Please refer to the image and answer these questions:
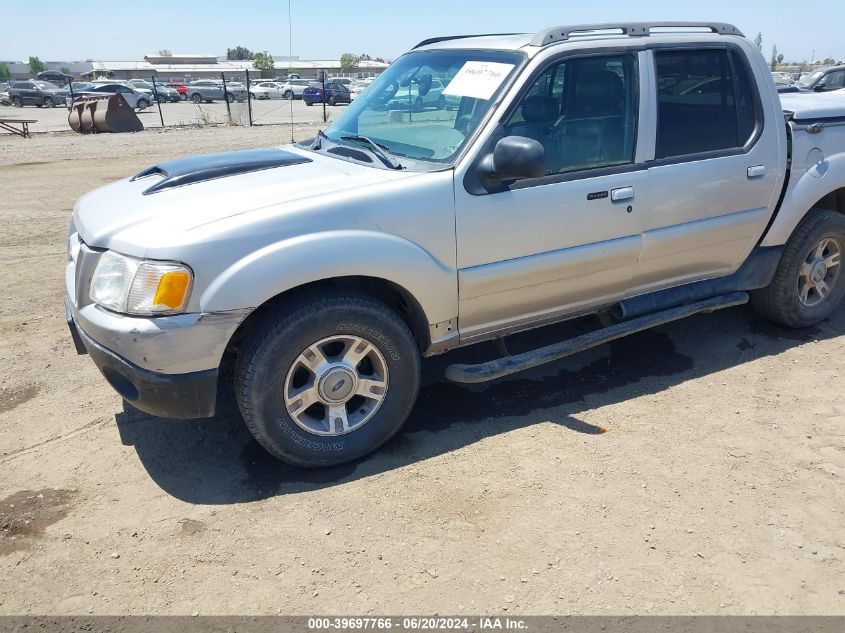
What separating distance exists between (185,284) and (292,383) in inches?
29.2

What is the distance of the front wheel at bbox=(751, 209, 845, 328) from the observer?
4.70 metres

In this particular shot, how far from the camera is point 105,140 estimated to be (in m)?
19.0

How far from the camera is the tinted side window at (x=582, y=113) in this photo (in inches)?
142

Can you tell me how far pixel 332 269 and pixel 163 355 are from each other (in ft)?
2.69

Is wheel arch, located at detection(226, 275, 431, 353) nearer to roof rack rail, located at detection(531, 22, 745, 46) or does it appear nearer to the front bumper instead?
the front bumper

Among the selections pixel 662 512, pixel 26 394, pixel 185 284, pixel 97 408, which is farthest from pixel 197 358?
pixel 662 512

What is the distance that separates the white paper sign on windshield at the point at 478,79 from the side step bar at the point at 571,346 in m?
1.43

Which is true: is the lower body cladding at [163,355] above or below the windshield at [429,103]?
below

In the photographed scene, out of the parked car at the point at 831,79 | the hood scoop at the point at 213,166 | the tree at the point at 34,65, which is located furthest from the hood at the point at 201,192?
the tree at the point at 34,65

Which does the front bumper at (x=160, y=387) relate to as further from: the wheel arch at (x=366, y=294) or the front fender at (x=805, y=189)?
the front fender at (x=805, y=189)

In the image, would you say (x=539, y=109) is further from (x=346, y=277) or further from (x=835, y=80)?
(x=835, y=80)

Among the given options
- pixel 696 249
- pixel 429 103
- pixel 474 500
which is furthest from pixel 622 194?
pixel 474 500

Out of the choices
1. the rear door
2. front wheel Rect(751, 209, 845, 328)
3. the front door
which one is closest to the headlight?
the front door

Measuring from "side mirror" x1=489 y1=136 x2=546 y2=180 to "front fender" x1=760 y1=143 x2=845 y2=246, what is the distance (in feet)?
7.15
